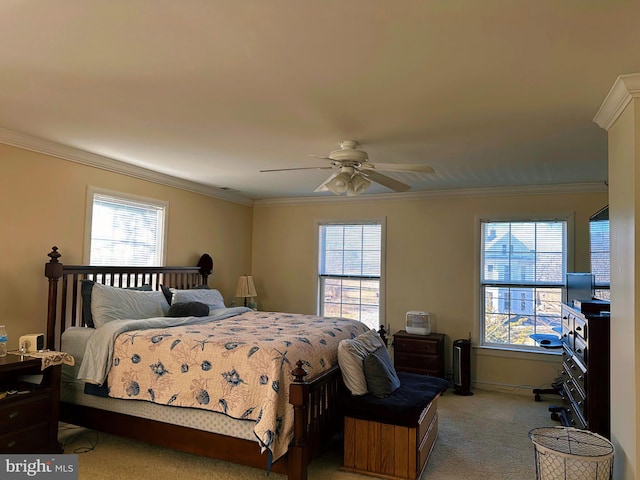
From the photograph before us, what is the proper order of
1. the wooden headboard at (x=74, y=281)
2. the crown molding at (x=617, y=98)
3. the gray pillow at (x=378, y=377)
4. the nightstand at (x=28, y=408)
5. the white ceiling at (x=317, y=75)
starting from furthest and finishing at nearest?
the wooden headboard at (x=74, y=281) < the gray pillow at (x=378, y=377) < the nightstand at (x=28, y=408) < the crown molding at (x=617, y=98) < the white ceiling at (x=317, y=75)

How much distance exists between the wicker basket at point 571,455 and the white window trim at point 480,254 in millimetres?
2647

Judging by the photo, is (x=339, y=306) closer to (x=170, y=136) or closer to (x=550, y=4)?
(x=170, y=136)

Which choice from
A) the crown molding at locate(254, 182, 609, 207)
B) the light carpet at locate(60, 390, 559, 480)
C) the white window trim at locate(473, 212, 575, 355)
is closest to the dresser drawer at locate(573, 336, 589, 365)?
the light carpet at locate(60, 390, 559, 480)

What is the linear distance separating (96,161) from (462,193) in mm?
4207

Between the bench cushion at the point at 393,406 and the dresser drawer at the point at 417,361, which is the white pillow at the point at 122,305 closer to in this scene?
the bench cushion at the point at 393,406

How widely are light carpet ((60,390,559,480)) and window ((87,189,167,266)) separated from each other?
5.44ft

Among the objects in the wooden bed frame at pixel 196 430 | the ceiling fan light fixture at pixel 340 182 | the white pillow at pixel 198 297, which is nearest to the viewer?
the wooden bed frame at pixel 196 430

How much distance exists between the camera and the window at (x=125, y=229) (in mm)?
4426

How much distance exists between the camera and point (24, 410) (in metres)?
3.02

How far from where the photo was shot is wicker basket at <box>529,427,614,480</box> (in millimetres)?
2479

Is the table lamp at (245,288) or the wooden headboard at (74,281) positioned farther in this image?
the table lamp at (245,288)

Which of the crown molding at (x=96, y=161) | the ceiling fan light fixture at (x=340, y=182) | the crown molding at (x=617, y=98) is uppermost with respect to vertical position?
the crown molding at (x=617, y=98)

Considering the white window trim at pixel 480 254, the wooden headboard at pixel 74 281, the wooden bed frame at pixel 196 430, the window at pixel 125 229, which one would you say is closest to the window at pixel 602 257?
the white window trim at pixel 480 254

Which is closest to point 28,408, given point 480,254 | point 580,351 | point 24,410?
point 24,410
